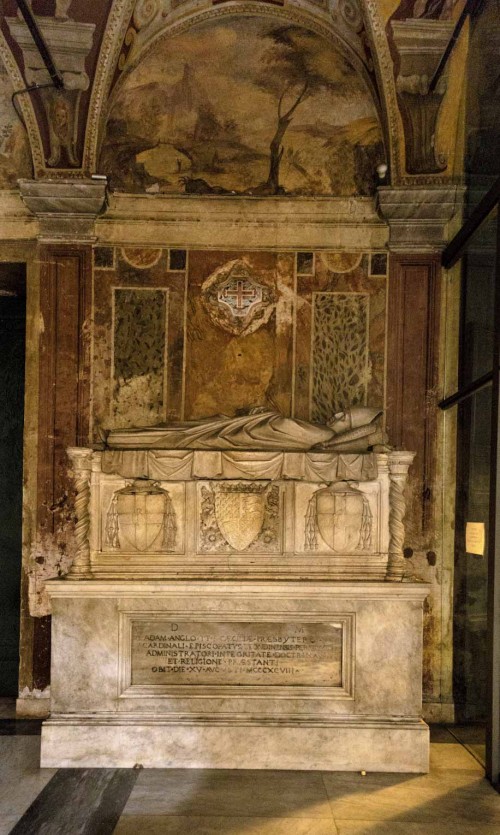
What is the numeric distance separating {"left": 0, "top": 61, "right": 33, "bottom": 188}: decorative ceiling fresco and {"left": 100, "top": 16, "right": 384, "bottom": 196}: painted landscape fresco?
0.68 m

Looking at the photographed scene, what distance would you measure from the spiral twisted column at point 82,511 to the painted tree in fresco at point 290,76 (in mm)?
2894

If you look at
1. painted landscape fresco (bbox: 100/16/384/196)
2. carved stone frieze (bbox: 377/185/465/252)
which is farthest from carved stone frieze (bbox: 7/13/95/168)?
carved stone frieze (bbox: 377/185/465/252)

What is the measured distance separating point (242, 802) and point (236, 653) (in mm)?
962

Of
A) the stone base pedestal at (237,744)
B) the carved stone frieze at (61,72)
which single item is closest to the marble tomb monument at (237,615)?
the stone base pedestal at (237,744)

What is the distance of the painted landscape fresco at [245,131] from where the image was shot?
20.9 ft

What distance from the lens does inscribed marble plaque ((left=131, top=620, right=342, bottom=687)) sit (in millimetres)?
5082

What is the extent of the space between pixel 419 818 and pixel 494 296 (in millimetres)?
3363

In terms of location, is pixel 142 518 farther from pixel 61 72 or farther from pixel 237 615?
pixel 61 72

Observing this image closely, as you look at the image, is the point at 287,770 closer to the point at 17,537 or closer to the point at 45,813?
the point at 45,813

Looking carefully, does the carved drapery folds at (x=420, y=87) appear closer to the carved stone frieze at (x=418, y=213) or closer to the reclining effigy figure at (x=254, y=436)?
the carved stone frieze at (x=418, y=213)

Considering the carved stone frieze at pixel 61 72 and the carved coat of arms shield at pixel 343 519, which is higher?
the carved stone frieze at pixel 61 72

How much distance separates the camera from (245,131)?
6488mm

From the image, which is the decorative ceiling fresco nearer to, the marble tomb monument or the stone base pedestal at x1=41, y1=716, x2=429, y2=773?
the marble tomb monument

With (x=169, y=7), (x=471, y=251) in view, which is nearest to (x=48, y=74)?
(x=169, y=7)
